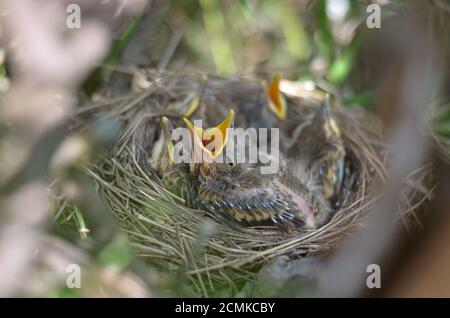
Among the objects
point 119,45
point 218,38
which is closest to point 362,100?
point 218,38

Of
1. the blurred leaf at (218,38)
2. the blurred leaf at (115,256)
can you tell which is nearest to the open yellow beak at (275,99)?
the blurred leaf at (218,38)

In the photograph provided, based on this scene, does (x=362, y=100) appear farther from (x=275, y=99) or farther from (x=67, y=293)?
(x=67, y=293)

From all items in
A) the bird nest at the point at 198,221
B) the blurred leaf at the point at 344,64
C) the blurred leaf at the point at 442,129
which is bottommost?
the bird nest at the point at 198,221

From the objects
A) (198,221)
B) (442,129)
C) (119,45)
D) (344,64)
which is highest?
(119,45)

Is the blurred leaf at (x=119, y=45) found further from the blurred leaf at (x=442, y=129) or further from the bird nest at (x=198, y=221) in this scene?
the blurred leaf at (x=442, y=129)

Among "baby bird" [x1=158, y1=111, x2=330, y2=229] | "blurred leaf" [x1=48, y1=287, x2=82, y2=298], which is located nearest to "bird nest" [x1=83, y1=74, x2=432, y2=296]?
"baby bird" [x1=158, y1=111, x2=330, y2=229]

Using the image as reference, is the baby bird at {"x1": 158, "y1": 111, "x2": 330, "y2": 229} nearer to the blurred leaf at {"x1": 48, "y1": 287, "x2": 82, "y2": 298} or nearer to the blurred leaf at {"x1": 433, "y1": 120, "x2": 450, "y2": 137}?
the blurred leaf at {"x1": 433, "y1": 120, "x2": 450, "y2": 137}
